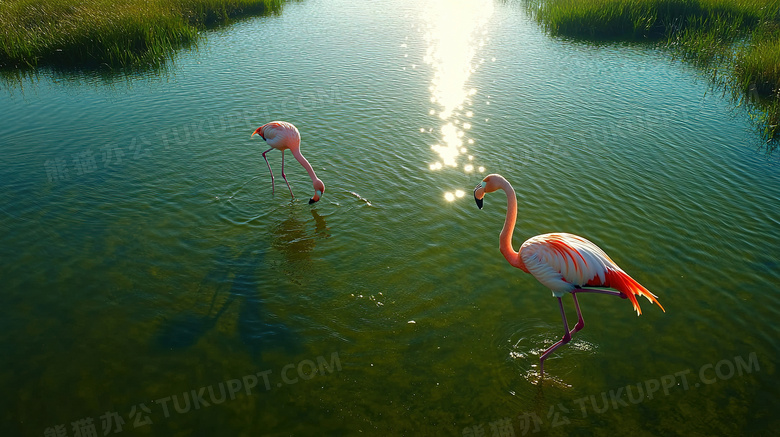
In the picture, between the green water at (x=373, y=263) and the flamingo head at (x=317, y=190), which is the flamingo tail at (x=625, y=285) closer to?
the green water at (x=373, y=263)

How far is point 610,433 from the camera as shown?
18.9ft

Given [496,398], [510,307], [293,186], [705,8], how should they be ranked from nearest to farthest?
1. [496,398]
2. [510,307]
3. [293,186]
4. [705,8]

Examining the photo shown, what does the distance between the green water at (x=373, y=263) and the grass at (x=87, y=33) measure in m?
2.91

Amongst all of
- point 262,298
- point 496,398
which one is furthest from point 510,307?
point 262,298

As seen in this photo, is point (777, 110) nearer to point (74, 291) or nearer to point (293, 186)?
point (293, 186)

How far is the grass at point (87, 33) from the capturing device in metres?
18.8

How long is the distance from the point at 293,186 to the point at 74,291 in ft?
15.6

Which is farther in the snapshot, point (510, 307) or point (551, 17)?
point (551, 17)

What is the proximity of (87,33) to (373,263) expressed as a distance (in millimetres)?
17429

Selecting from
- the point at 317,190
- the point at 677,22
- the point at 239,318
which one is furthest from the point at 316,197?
the point at 677,22

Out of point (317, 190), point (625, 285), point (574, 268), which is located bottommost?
point (317, 190)

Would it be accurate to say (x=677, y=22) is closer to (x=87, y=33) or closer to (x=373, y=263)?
(x=373, y=263)

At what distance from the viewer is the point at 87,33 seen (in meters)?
19.1

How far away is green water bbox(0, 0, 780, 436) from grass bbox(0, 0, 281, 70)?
9.55 feet
